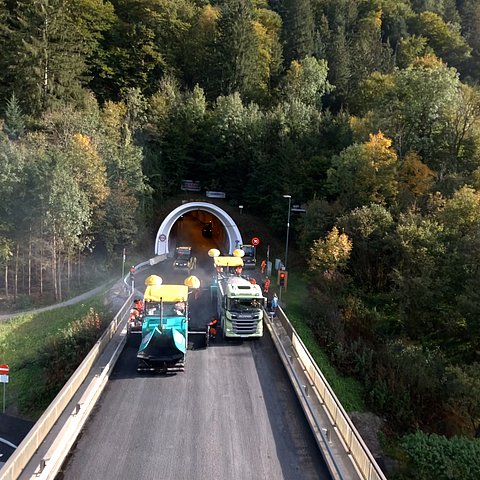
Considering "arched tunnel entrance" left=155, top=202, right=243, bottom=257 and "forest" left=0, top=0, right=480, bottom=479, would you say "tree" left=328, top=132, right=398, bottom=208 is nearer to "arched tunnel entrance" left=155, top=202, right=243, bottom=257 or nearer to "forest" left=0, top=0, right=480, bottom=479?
"forest" left=0, top=0, right=480, bottom=479

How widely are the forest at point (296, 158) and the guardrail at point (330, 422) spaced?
4.32 metres

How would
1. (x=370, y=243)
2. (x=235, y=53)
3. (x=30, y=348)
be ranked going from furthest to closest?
(x=235, y=53), (x=370, y=243), (x=30, y=348)

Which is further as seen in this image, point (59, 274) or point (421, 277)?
point (59, 274)

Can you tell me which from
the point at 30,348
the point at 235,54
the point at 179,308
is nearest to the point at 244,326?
the point at 179,308

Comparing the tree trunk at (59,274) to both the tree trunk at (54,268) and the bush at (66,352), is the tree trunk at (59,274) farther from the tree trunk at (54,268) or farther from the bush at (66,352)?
the bush at (66,352)

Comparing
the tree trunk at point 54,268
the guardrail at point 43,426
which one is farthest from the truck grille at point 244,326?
the tree trunk at point 54,268

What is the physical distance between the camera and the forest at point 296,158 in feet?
76.1

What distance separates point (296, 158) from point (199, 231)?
22092 millimetres

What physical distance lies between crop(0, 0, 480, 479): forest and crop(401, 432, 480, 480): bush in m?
0.08

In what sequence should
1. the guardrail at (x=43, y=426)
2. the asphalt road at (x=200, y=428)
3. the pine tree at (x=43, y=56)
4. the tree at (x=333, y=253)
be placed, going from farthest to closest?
1. the pine tree at (x=43, y=56)
2. the tree at (x=333, y=253)
3. the asphalt road at (x=200, y=428)
4. the guardrail at (x=43, y=426)

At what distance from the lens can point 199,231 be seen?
210ft

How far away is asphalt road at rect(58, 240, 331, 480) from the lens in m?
10.9

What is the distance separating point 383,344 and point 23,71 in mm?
40524

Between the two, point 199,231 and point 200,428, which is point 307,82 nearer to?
point 199,231
